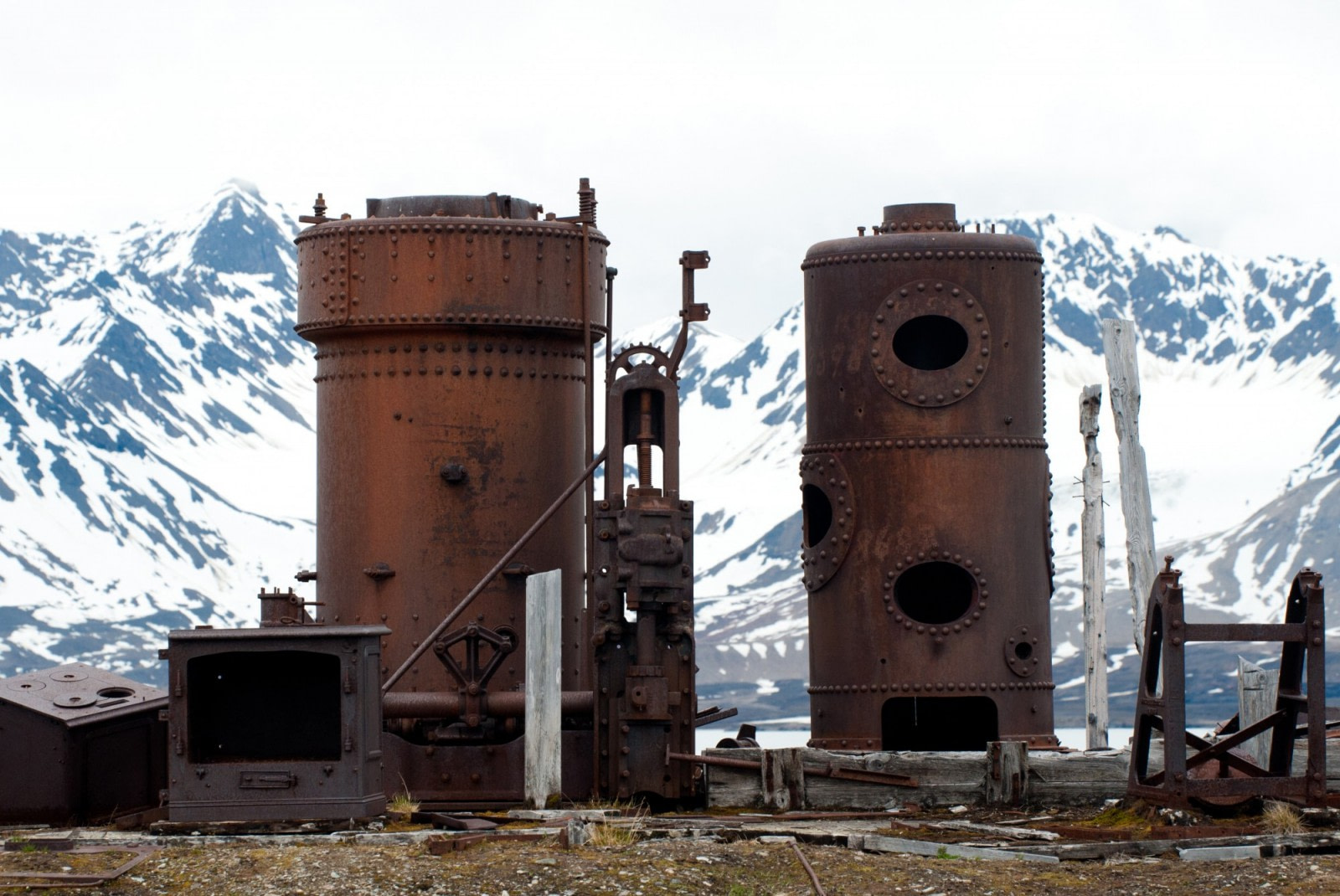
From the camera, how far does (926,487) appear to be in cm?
1800

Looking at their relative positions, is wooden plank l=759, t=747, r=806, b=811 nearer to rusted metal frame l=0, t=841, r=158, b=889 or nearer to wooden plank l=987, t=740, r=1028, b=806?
wooden plank l=987, t=740, r=1028, b=806

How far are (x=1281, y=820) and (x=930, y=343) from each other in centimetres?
687

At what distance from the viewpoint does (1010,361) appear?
18281 mm

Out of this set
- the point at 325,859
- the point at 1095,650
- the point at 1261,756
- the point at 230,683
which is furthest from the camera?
the point at 1095,650

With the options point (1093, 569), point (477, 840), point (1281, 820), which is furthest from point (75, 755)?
point (1093, 569)

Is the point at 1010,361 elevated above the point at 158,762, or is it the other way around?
the point at 1010,361

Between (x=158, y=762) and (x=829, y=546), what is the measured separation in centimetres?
541

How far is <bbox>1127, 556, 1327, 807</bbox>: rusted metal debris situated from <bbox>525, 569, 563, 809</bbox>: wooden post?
3829 mm

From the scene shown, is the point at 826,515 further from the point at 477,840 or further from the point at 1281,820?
the point at 477,840

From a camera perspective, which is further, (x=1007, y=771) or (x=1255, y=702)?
(x=1255, y=702)

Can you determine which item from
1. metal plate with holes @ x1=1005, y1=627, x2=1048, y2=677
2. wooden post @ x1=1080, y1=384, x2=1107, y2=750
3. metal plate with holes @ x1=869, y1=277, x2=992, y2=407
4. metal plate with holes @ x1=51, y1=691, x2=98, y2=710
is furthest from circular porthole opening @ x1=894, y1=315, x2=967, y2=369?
metal plate with holes @ x1=51, y1=691, x2=98, y2=710

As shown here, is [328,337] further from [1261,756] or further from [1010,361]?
[1261,756]

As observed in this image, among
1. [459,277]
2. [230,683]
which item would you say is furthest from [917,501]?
[230,683]

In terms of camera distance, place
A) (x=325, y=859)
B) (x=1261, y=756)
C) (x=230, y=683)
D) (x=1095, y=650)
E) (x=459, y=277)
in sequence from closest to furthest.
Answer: (x=325, y=859)
(x=230, y=683)
(x=1261, y=756)
(x=459, y=277)
(x=1095, y=650)
